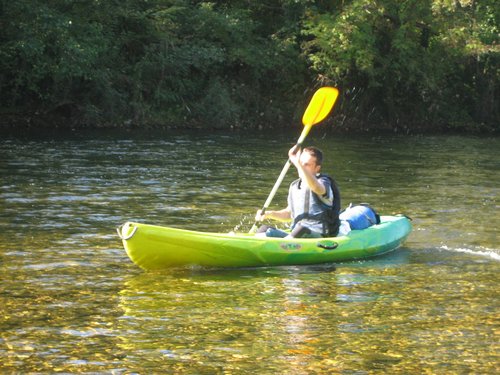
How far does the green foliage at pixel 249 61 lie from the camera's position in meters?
24.1

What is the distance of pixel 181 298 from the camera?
304 inches

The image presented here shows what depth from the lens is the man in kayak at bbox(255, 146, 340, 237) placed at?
9.13 metres

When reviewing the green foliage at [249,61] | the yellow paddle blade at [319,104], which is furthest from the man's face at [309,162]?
the green foliage at [249,61]

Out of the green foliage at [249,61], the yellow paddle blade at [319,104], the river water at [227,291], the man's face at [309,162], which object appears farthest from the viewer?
the green foliage at [249,61]

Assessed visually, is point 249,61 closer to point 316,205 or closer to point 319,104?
point 319,104

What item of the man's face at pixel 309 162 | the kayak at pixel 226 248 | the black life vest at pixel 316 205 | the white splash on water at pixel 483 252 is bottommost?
the white splash on water at pixel 483 252

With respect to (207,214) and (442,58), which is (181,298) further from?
(442,58)

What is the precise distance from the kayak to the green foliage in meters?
14.9

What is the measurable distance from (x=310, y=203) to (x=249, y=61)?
1905cm

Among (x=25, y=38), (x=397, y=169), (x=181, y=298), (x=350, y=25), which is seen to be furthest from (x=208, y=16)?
(x=181, y=298)

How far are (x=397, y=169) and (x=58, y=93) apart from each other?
1019 cm

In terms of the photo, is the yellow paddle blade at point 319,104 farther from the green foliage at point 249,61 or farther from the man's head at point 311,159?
the green foliage at point 249,61

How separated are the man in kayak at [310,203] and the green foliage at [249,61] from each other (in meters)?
14.6

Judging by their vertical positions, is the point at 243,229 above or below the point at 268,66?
below
